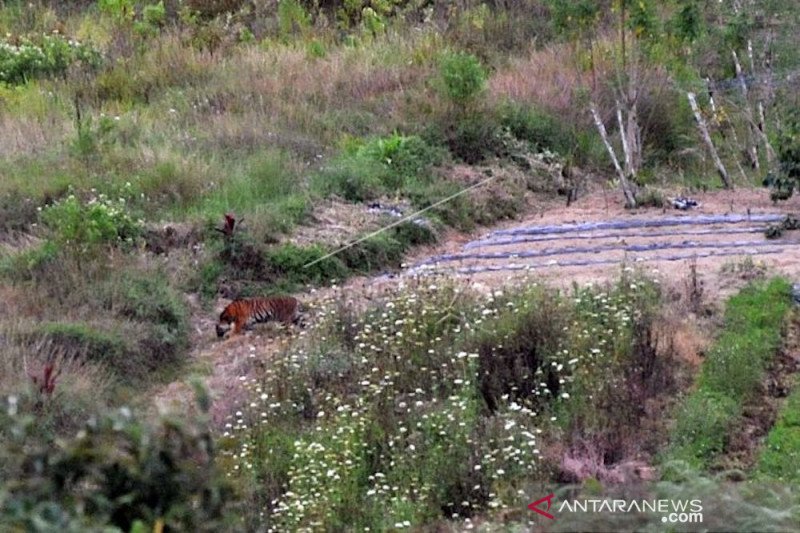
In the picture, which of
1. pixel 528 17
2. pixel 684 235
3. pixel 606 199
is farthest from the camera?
pixel 528 17

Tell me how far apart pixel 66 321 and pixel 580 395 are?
12.2 ft

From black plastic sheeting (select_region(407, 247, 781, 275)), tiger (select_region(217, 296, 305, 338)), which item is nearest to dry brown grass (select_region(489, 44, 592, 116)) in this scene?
black plastic sheeting (select_region(407, 247, 781, 275))

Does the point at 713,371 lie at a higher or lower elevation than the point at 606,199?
higher

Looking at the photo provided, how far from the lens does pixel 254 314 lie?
9.77m

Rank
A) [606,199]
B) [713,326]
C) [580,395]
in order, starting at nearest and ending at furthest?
[580,395]
[713,326]
[606,199]

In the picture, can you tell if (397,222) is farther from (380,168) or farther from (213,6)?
(213,6)

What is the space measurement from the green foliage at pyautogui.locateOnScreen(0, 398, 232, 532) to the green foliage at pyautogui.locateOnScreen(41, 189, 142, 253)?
6.94 meters

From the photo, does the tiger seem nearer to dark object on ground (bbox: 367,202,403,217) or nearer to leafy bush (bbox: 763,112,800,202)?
dark object on ground (bbox: 367,202,403,217)

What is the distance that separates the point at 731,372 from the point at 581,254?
9.60ft

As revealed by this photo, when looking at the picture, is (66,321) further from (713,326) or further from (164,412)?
(164,412)

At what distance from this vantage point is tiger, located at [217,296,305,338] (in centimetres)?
974

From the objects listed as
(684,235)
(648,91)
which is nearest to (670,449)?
(684,235)

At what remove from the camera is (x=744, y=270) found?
390 inches

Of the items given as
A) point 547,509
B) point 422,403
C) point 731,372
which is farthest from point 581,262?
point 547,509
